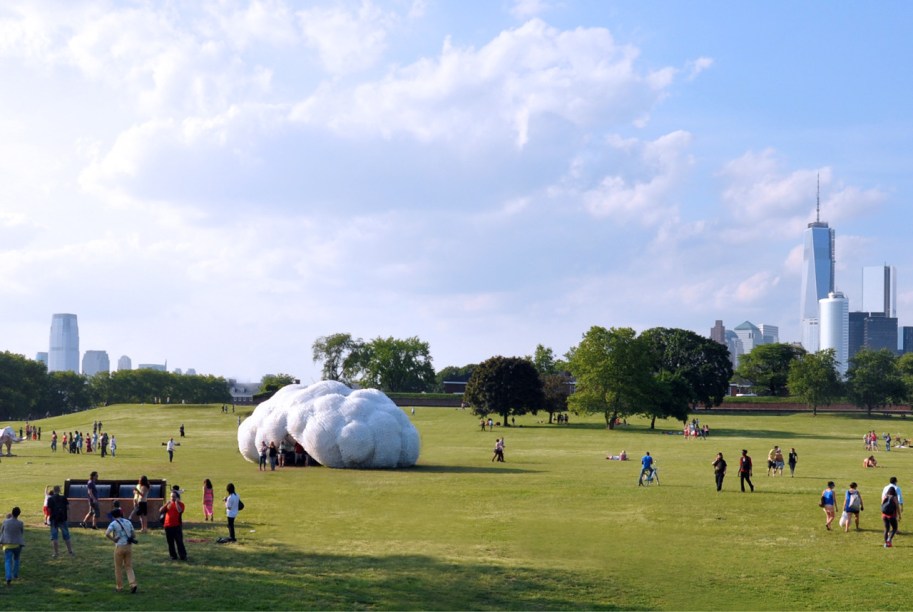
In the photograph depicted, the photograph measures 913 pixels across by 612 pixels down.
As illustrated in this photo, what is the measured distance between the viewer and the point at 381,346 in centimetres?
18012

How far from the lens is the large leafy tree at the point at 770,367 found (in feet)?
526

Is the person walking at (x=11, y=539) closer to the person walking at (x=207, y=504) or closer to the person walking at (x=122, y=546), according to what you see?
the person walking at (x=122, y=546)

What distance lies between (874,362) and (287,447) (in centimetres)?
11099

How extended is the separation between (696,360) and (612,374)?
156 feet

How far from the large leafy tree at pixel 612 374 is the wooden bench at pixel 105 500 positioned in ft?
221

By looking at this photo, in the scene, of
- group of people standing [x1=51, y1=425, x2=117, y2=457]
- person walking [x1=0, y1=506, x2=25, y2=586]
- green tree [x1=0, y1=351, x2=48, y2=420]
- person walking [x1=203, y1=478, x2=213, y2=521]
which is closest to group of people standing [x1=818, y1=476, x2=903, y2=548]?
person walking [x1=203, y1=478, x2=213, y2=521]

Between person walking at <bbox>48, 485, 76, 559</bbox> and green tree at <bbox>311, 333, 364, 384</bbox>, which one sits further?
green tree at <bbox>311, 333, 364, 384</bbox>

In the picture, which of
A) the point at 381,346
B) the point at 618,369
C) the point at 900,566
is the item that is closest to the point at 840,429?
the point at 618,369

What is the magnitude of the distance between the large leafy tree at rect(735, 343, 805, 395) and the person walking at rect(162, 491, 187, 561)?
15093 cm

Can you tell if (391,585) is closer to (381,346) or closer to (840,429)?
(840,429)

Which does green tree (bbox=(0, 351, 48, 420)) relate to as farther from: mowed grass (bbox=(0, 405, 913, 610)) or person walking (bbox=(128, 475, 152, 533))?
person walking (bbox=(128, 475, 152, 533))

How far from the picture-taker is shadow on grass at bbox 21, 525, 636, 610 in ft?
58.7

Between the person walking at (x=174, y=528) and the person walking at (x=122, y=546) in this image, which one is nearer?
the person walking at (x=122, y=546)

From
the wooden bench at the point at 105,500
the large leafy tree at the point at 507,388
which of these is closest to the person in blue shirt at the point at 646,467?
the wooden bench at the point at 105,500
